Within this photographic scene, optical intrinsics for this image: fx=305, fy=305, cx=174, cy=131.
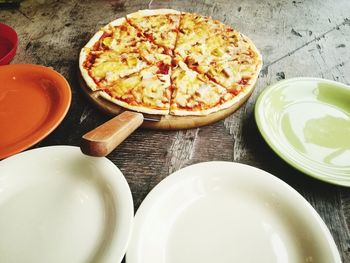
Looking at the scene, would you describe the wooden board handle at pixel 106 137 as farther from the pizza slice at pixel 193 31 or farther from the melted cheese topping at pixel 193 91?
the pizza slice at pixel 193 31

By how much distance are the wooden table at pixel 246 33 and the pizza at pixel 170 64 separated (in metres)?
0.14

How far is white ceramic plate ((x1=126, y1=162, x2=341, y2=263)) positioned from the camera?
1.19 m

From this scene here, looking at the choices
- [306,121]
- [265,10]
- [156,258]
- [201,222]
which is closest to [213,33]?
[265,10]

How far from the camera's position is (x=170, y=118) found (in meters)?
1.75

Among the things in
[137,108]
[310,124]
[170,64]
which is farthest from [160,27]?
[310,124]

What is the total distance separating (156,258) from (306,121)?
1.16 meters

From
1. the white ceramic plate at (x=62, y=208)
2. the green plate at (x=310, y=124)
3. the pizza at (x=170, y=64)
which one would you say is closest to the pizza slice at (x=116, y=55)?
the pizza at (x=170, y=64)

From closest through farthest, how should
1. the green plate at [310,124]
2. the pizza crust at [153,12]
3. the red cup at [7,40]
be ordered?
the green plate at [310,124] < the red cup at [7,40] < the pizza crust at [153,12]

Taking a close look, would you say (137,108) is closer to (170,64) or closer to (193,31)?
(170,64)

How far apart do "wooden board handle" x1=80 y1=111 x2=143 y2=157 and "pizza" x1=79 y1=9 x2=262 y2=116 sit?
0.36 meters

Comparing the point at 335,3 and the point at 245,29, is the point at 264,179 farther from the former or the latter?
the point at 335,3

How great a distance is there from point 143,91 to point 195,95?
1.06ft

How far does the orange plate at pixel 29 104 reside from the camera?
1.55 metres

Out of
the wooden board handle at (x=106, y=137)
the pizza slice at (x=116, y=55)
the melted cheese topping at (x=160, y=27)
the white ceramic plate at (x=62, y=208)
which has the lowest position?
the white ceramic plate at (x=62, y=208)
